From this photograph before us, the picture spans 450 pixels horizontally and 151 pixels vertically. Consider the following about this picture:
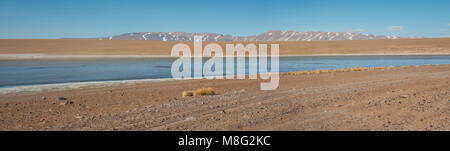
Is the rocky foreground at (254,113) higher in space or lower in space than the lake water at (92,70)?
higher

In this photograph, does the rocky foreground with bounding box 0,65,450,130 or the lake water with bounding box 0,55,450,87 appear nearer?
the rocky foreground with bounding box 0,65,450,130

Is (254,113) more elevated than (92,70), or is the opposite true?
(254,113)

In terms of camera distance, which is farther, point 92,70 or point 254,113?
point 92,70

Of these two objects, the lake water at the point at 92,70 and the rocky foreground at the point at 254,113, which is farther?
the lake water at the point at 92,70

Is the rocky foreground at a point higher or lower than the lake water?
higher

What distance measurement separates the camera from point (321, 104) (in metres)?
7.48
